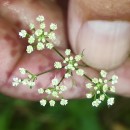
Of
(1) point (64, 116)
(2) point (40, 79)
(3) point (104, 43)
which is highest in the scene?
(3) point (104, 43)

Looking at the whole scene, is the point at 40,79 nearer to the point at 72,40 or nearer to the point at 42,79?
the point at 42,79

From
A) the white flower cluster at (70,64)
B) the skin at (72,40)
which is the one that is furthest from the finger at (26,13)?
the white flower cluster at (70,64)

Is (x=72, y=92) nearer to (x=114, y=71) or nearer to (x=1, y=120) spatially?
(x=114, y=71)

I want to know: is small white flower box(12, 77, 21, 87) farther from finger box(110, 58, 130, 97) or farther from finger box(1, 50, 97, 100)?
finger box(110, 58, 130, 97)

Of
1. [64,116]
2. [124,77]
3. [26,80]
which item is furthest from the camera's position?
[64,116]

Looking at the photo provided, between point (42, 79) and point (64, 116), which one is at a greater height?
point (42, 79)

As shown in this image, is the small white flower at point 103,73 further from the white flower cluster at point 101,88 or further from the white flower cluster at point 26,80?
the white flower cluster at point 26,80

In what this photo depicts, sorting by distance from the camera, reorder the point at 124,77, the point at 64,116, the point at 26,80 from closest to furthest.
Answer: the point at 26,80 < the point at 124,77 < the point at 64,116

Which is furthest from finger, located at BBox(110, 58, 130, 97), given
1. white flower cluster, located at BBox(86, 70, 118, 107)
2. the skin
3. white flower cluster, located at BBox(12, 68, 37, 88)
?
white flower cluster, located at BBox(12, 68, 37, 88)

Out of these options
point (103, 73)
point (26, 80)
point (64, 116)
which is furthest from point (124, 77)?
point (64, 116)
